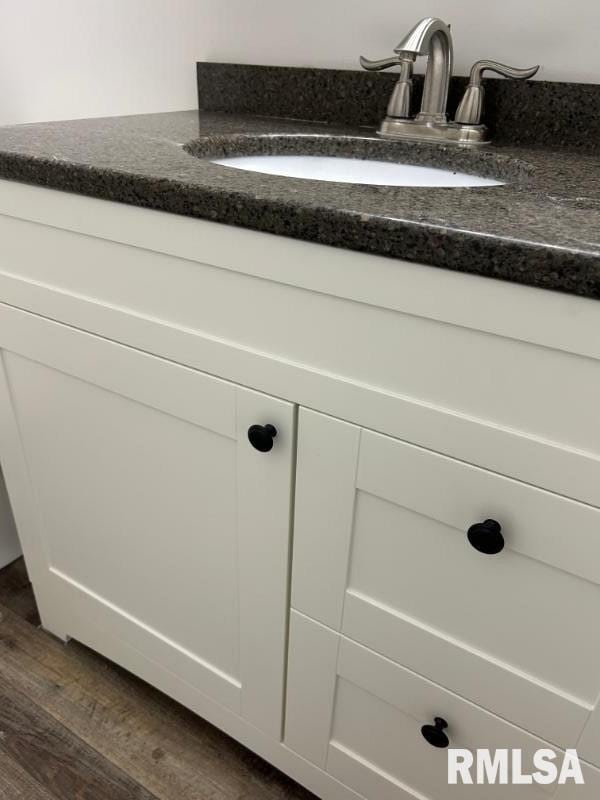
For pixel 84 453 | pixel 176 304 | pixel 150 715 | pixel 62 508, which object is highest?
pixel 176 304

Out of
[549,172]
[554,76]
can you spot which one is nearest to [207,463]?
[549,172]

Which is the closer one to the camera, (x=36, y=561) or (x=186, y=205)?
(x=186, y=205)

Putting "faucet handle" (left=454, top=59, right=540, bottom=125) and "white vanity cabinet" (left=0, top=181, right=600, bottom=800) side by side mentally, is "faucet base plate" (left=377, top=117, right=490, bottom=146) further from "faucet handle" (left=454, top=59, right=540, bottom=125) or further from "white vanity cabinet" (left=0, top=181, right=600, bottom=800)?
"white vanity cabinet" (left=0, top=181, right=600, bottom=800)

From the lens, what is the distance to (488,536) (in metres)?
0.48

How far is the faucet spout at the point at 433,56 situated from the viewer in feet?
2.39

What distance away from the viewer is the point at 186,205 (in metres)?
0.52

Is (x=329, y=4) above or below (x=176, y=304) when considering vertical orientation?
above

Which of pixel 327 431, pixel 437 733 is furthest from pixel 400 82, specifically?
pixel 437 733

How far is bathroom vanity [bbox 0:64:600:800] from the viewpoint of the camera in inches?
17.4

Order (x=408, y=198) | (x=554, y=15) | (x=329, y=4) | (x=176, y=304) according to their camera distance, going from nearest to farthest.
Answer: (x=408, y=198)
(x=176, y=304)
(x=554, y=15)
(x=329, y=4)

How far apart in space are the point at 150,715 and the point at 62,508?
40 centimetres

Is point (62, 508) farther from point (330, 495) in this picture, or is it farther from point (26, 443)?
point (330, 495)

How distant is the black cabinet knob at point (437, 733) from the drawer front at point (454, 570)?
2.3 inches

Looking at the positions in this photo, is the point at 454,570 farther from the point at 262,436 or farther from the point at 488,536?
the point at 262,436
